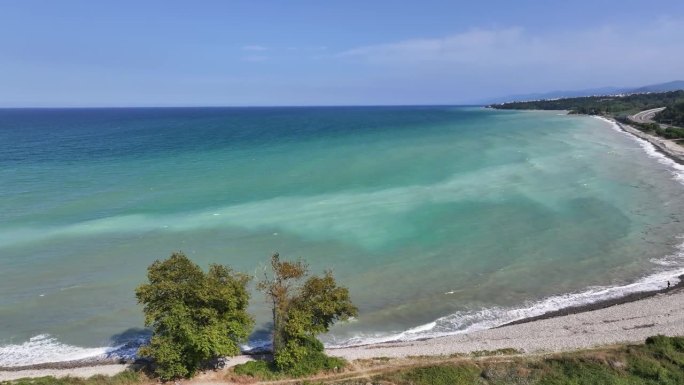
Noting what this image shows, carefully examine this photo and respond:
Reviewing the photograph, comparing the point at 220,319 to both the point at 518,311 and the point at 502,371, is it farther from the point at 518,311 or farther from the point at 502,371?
the point at 518,311

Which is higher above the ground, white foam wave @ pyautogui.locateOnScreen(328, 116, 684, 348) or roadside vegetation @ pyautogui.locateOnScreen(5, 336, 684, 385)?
roadside vegetation @ pyautogui.locateOnScreen(5, 336, 684, 385)

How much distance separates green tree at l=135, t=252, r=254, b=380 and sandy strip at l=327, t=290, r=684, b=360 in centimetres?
601

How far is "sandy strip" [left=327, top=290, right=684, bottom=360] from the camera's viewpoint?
24.0 metres

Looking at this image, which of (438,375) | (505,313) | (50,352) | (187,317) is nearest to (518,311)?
(505,313)

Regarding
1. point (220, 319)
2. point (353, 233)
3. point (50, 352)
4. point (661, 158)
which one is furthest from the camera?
point (661, 158)

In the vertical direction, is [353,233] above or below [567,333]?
above

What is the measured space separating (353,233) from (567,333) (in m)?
21.0

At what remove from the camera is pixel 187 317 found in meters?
20.8

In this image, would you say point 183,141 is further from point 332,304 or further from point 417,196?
point 332,304

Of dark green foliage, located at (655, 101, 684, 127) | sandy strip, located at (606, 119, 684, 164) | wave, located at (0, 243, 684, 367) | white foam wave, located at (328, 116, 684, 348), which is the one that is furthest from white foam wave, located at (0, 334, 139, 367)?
dark green foliage, located at (655, 101, 684, 127)

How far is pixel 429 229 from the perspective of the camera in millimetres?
44594

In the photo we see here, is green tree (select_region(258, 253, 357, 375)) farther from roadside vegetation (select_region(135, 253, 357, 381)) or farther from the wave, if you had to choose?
the wave

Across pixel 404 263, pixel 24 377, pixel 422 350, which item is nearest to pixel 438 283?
pixel 404 263

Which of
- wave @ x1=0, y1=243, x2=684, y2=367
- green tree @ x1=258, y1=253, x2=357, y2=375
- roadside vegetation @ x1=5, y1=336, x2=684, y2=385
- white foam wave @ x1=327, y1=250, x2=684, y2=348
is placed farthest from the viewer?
white foam wave @ x1=327, y1=250, x2=684, y2=348
